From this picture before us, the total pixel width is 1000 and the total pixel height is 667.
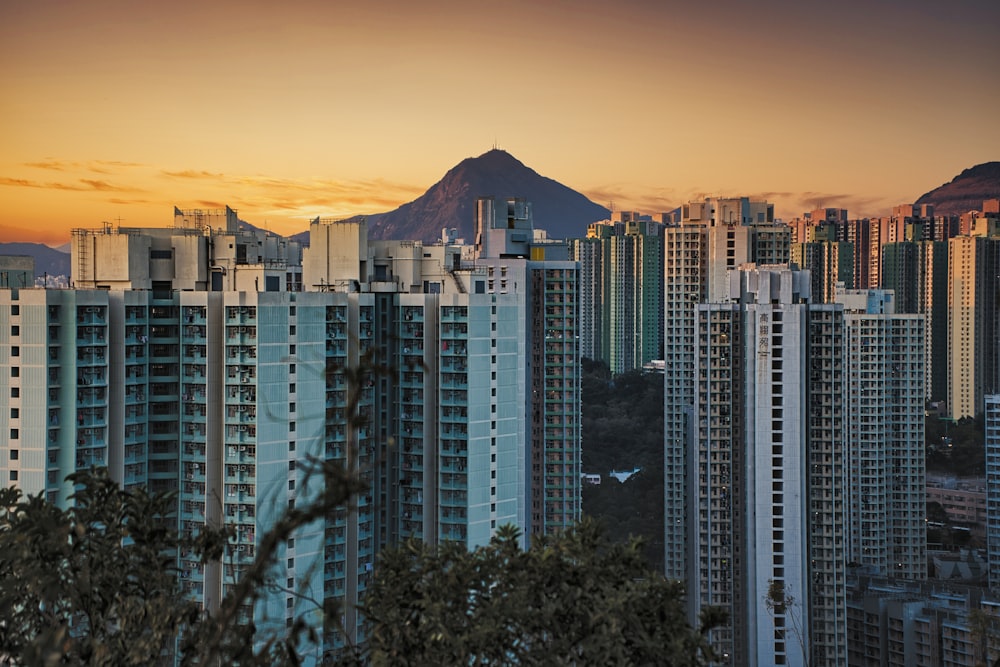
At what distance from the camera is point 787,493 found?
10922 mm

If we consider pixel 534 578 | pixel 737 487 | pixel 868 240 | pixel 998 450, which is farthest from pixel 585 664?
pixel 868 240

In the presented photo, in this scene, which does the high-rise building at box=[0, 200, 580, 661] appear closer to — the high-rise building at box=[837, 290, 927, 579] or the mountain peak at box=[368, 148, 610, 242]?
the high-rise building at box=[837, 290, 927, 579]

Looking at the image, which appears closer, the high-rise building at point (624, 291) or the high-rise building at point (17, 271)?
the high-rise building at point (17, 271)

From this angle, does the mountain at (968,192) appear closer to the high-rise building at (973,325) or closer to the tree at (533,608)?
the high-rise building at (973,325)

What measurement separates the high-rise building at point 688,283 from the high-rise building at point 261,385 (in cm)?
595

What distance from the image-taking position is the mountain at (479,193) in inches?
928

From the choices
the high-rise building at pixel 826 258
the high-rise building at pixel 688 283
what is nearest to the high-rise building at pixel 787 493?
the high-rise building at pixel 688 283

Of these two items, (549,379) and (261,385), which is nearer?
(261,385)

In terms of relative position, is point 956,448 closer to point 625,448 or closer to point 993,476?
point 993,476

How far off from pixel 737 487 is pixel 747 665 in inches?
77.5

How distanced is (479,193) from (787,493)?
14.2 m

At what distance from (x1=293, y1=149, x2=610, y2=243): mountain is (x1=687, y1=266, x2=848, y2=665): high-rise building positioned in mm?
11945

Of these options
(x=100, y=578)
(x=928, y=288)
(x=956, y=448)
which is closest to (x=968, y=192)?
(x=928, y=288)

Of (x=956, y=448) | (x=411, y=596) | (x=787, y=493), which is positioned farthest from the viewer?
(x=956, y=448)
